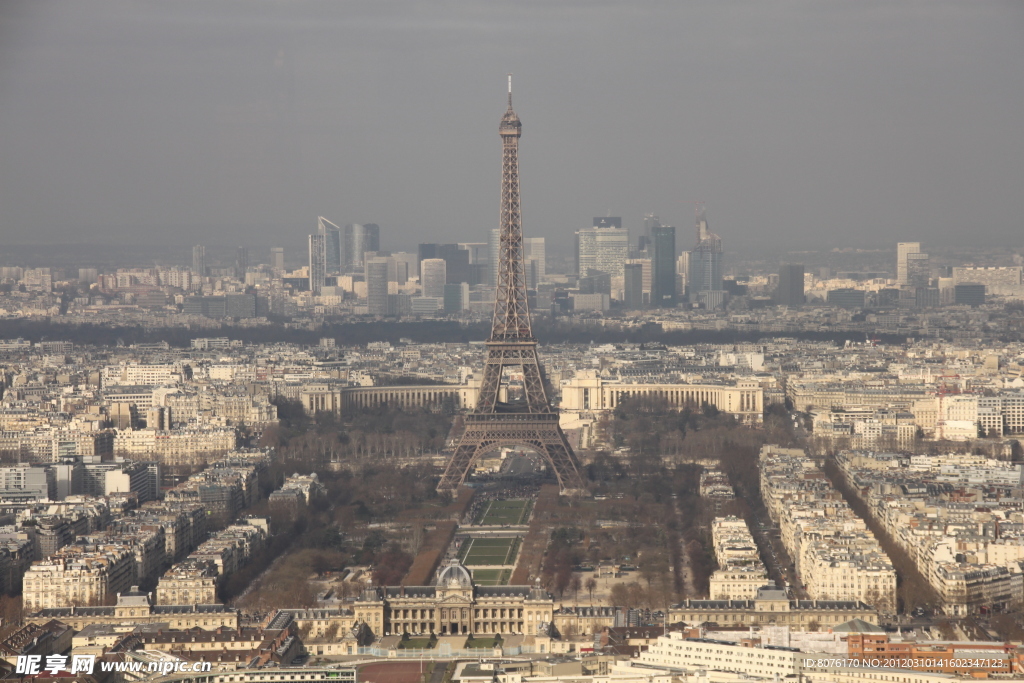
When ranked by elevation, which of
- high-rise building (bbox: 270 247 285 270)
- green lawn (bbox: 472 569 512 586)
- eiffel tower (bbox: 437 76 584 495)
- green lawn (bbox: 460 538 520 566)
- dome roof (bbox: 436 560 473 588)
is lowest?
green lawn (bbox: 472 569 512 586)

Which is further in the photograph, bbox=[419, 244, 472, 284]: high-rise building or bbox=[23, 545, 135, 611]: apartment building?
bbox=[419, 244, 472, 284]: high-rise building

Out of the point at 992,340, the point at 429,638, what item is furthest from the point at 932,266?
the point at 429,638

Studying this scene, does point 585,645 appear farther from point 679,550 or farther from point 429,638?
point 679,550

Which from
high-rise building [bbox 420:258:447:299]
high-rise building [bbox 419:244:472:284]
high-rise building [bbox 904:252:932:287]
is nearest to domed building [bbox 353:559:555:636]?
high-rise building [bbox 904:252:932:287]

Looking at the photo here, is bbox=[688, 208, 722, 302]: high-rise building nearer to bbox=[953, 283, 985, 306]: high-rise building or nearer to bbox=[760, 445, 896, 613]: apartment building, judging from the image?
bbox=[953, 283, 985, 306]: high-rise building

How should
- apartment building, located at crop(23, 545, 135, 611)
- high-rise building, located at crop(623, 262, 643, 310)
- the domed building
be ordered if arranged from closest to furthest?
1. the domed building
2. apartment building, located at crop(23, 545, 135, 611)
3. high-rise building, located at crop(623, 262, 643, 310)

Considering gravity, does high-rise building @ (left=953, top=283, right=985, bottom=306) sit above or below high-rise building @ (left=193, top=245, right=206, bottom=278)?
below

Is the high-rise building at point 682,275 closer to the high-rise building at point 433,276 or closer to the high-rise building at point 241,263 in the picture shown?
the high-rise building at point 433,276

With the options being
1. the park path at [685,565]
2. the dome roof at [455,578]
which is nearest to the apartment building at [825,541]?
the park path at [685,565]
